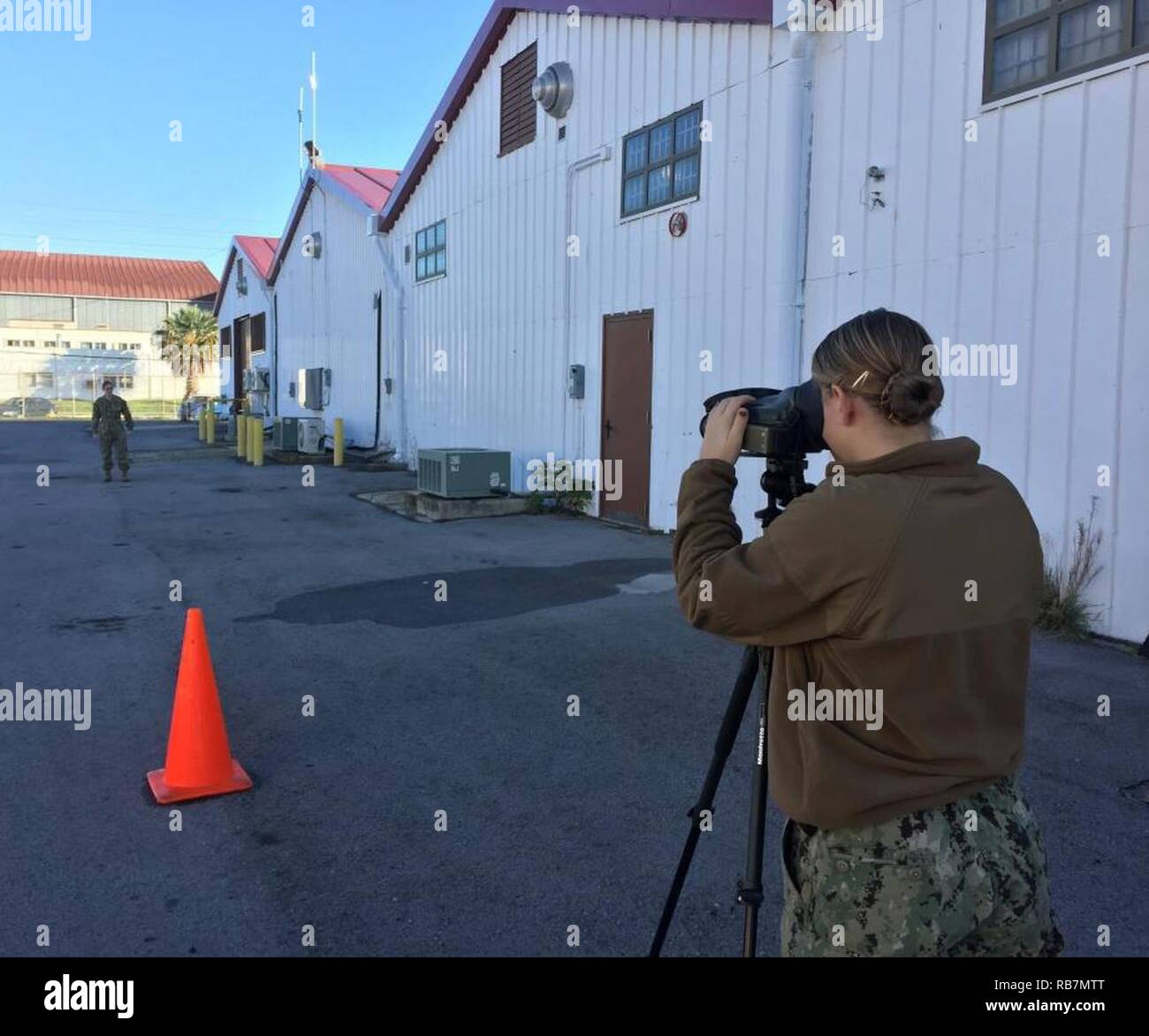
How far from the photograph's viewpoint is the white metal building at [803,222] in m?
6.71

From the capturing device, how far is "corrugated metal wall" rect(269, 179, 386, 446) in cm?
2352

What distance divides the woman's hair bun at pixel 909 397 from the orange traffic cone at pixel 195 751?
3.61 m

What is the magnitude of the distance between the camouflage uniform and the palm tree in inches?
1873

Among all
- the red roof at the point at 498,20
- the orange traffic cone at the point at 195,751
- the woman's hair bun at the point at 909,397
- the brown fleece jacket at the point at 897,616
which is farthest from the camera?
the red roof at the point at 498,20

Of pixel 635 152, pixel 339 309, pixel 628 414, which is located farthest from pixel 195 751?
pixel 339 309

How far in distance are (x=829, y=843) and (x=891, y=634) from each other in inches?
16.6

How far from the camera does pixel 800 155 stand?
367 inches

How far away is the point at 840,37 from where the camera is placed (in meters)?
8.91

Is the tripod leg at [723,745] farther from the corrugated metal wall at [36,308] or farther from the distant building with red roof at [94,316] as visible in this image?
the corrugated metal wall at [36,308]

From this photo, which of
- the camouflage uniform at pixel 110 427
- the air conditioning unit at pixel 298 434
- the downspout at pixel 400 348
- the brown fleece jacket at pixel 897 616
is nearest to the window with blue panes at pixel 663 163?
the downspout at pixel 400 348

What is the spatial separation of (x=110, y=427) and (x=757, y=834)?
17920 mm

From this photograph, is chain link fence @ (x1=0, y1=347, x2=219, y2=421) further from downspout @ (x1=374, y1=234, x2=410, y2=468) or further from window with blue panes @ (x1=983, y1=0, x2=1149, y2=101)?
window with blue panes @ (x1=983, y1=0, x2=1149, y2=101)
